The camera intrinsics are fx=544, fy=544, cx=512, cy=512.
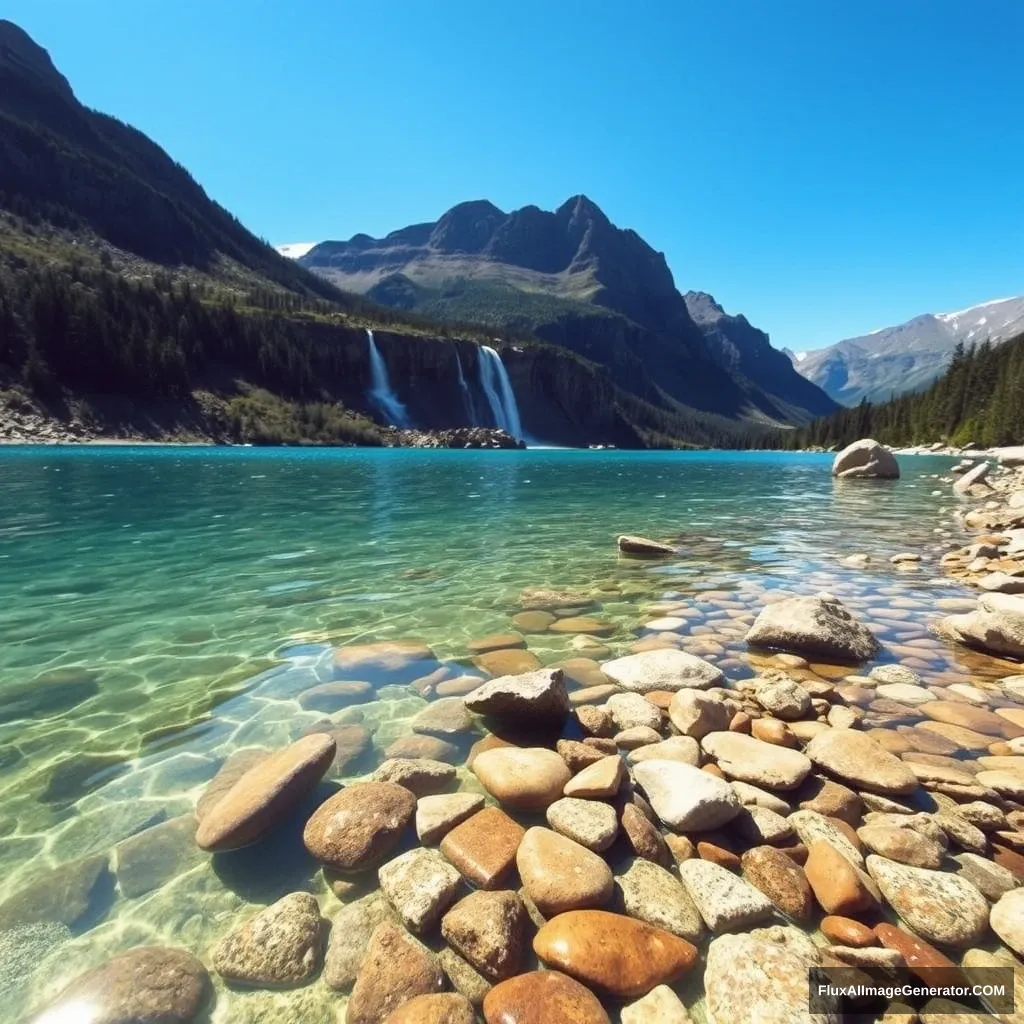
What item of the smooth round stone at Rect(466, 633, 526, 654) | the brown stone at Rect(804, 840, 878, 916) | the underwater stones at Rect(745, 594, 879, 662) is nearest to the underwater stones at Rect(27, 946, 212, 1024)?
the brown stone at Rect(804, 840, 878, 916)

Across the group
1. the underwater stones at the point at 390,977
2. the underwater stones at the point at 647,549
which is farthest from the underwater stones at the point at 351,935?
the underwater stones at the point at 647,549

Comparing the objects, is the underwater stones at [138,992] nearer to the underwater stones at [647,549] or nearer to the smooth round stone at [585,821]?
the smooth round stone at [585,821]

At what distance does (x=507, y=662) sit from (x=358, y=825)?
3.68 meters

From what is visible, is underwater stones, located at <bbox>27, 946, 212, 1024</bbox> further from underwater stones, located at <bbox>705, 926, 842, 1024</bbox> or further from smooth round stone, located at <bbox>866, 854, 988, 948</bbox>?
smooth round stone, located at <bbox>866, 854, 988, 948</bbox>

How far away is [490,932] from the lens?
304 cm

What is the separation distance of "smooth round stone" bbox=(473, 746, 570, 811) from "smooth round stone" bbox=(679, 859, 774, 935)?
1196 millimetres

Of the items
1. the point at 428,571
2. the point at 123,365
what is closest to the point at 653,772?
the point at 428,571

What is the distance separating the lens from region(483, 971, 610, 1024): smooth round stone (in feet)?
8.59

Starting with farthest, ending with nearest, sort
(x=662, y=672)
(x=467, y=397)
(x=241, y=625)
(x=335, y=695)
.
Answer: (x=467, y=397)
(x=241, y=625)
(x=662, y=672)
(x=335, y=695)

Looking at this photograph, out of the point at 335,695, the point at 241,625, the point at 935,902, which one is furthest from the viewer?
the point at 241,625

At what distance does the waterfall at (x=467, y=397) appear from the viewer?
15812 centimetres

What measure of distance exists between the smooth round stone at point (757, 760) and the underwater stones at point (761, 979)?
1.59m

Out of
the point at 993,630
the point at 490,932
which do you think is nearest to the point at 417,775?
the point at 490,932

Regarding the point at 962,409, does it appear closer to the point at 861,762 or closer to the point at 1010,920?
the point at 861,762
